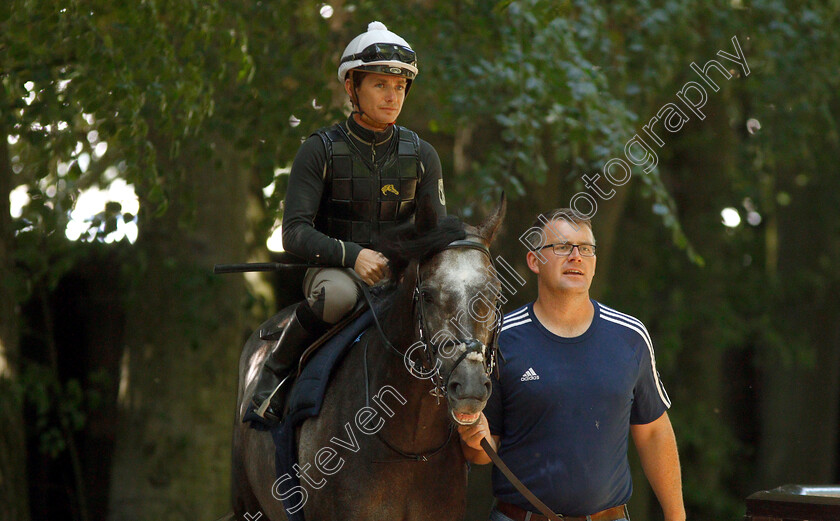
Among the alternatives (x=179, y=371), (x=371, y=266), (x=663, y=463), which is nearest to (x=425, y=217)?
(x=371, y=266)

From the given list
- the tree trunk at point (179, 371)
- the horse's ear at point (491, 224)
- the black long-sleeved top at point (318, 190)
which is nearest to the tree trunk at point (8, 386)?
the tree trunk at point (179, 371)

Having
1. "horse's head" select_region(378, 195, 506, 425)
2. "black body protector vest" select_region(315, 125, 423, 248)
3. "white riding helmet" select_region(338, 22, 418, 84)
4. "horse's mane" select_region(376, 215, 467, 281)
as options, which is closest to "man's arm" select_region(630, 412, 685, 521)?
"horse's head" select_region(378, 195, 506, 425)

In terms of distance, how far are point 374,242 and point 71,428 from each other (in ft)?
18.2

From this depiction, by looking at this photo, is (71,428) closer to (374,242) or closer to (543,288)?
(374,242)

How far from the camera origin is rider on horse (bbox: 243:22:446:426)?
386cm

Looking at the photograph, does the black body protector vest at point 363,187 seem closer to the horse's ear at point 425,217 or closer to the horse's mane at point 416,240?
the horse's mane at point 416,240

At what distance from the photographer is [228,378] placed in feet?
25.6

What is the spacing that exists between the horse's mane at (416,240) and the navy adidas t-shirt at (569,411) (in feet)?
1.64

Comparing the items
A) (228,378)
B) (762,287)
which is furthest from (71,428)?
(762,287)

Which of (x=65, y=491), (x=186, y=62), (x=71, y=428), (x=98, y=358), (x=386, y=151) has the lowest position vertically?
(x=65, y=491)

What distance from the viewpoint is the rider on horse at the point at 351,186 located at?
152 inches

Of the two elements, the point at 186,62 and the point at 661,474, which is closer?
the point at 661,474

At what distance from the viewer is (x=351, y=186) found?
3.94 meters

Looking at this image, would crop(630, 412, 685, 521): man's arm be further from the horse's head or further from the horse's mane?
the horse's mane
